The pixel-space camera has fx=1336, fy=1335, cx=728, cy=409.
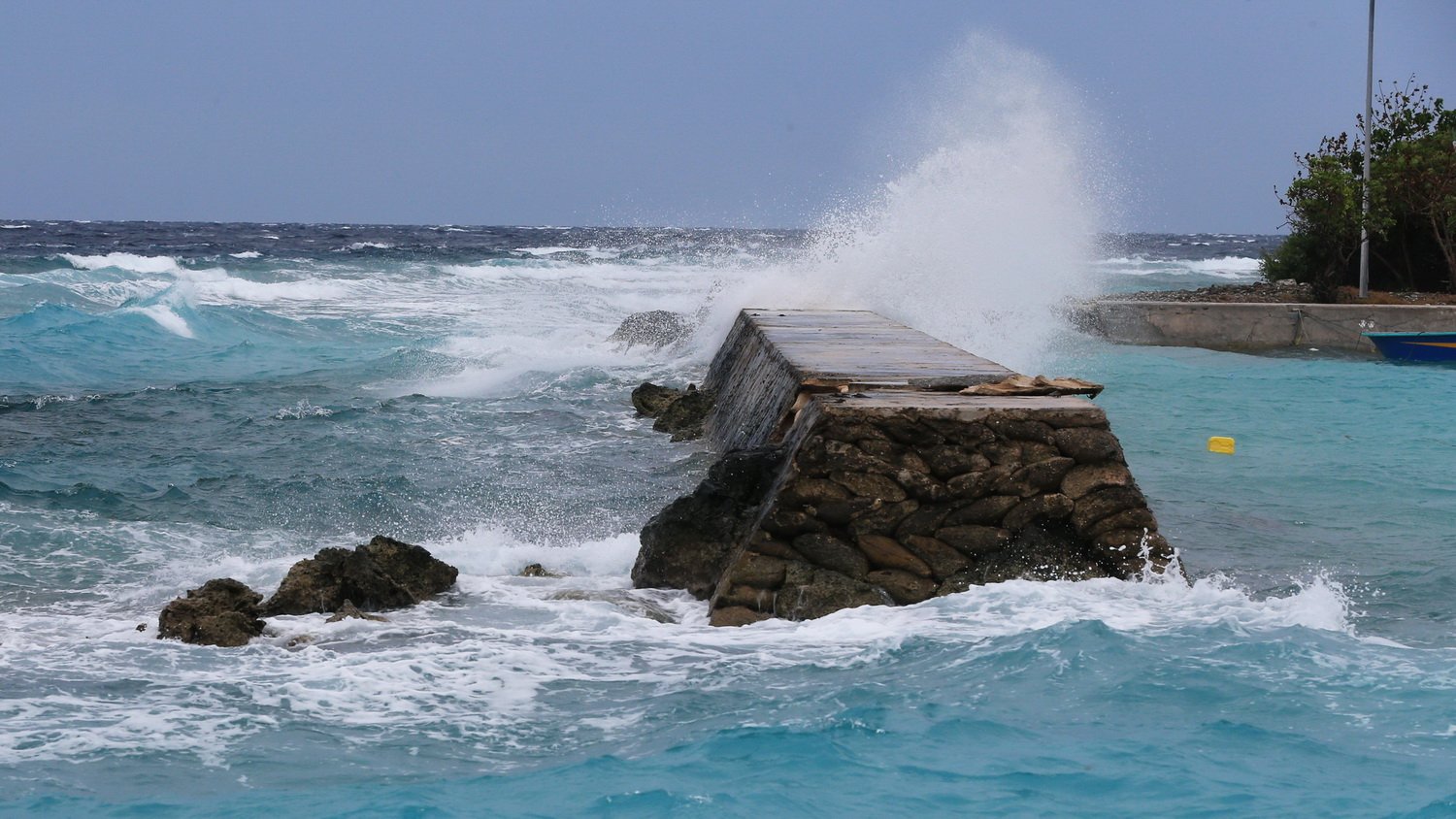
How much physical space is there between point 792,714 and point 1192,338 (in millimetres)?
14861

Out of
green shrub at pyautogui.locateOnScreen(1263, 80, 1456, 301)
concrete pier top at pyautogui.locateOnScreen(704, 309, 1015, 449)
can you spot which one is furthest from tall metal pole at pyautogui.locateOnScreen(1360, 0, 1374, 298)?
concrete pier top at pyautogui.locateOnScreen(704, 309, 1015, 449)

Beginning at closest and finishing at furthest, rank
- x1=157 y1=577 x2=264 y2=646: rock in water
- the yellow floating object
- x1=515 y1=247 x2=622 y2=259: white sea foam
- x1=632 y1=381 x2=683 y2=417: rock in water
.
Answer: x1=157 y1=577 x2=264 y2=646: rock in water, the yellow floating object, x1=632 y1=381 x2=683 y2=417: rock in water, x1=515 y1=247 x2=622 y2=259: white sea foam

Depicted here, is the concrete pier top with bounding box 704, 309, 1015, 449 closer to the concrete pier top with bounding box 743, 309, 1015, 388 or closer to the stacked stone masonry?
the concrete pier top with bounding box 743, 309, 1015, 388

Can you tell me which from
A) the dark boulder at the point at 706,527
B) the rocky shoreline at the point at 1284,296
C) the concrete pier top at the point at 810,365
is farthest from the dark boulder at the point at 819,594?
the rocky shoreline at the point at 1284,296

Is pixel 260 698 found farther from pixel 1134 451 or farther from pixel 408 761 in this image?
pixel 1134 451

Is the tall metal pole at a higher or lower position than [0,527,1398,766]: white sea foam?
higher

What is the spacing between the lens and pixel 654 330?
1658 centimetres

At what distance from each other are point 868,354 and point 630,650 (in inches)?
144

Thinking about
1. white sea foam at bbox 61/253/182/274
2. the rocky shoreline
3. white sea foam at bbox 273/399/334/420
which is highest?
white sea foam at bbox 61/253/182/274

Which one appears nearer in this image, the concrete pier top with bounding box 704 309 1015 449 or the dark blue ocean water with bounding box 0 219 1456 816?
the dark blue ocean water with bounding box 0 219 1456 816

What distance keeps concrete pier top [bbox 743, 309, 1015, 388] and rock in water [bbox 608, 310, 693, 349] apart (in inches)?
176

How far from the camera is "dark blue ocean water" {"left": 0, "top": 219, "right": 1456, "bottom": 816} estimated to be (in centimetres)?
379

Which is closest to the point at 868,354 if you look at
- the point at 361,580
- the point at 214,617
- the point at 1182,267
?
the point at 361,580

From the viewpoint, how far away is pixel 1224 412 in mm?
11656
